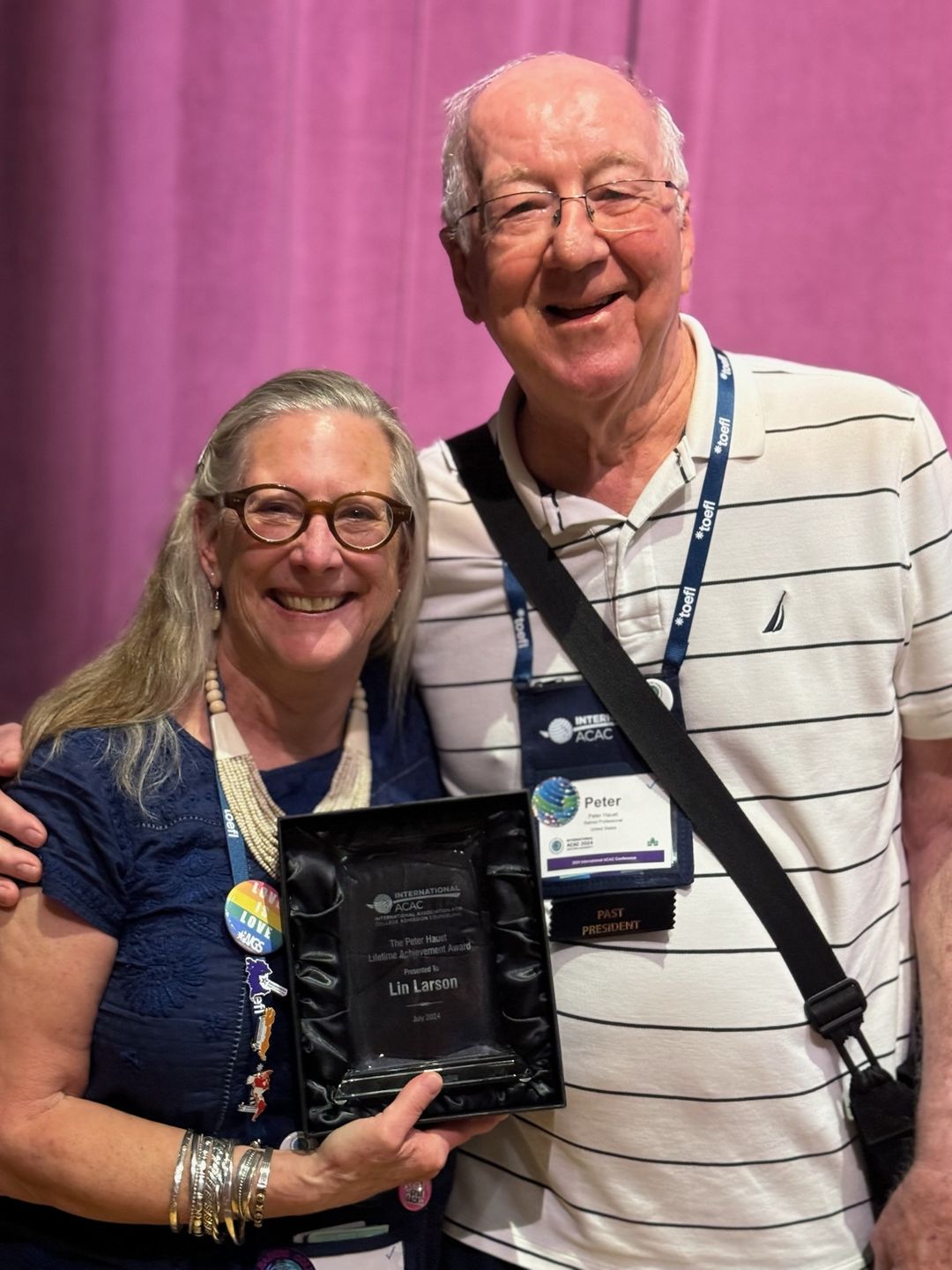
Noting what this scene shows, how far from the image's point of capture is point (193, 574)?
169 cm

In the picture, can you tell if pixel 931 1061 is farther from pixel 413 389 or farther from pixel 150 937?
pixel 413 389

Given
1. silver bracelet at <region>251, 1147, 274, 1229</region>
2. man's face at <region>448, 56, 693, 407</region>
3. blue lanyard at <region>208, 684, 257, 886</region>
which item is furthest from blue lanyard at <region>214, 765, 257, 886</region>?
man's face at <region>448, 56, 693, 407</region>

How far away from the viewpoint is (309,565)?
1.56m

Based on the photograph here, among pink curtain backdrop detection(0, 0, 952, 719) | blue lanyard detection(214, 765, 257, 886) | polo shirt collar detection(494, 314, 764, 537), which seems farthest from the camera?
pink curtain backdrop detection(0, 0, 952, 719)

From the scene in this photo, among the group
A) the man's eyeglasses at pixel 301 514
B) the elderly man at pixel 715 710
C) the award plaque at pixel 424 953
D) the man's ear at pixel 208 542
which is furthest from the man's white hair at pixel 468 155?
the award plaque at pixel 424 953

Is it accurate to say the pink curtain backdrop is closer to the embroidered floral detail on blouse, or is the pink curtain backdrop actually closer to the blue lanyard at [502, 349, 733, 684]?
the blue lanyard at [502, 349, 733, 684]

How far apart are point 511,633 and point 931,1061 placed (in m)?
0.75

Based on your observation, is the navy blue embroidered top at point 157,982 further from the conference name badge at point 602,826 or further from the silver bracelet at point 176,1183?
the conference name badge at point 602,826

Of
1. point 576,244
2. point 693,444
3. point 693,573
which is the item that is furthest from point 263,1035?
point 576,244

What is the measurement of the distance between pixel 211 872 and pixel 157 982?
138 millimetres

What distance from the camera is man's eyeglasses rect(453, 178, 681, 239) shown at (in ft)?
5.18

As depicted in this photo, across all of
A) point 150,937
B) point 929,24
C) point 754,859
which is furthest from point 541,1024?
point 929,24

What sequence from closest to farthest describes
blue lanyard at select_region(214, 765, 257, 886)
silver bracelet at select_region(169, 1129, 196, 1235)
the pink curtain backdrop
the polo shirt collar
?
silver bracelet at select_region(169, 1129, 196, 1235) < blue lanyard at select_region(214, 765, 257, 886) < the polo shirt collar < the pink curtain backdrop

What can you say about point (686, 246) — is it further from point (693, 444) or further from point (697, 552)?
point (697, 552)
